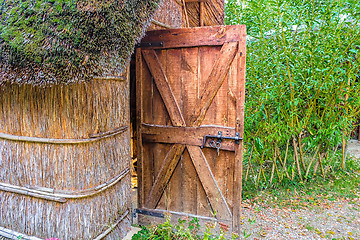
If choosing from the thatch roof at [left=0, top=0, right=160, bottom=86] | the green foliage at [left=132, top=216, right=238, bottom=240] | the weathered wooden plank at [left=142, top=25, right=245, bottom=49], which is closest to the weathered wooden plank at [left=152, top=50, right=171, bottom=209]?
the weathered wooden plank at [left=142, top=25, right=245, bottom=49]

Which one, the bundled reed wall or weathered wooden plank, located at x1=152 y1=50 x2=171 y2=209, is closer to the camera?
the bundled reed wall

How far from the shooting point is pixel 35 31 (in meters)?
1.72

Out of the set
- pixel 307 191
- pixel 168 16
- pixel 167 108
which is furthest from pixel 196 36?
pixel 307 191

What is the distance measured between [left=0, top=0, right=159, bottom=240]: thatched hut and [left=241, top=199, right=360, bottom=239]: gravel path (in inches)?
67.1

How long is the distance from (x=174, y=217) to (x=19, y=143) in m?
1.83

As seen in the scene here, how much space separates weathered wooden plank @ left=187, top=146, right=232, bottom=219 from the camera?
2496mm

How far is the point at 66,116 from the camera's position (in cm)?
209

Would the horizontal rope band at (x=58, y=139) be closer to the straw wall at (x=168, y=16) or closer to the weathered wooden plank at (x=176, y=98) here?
the weathered wooden plank at (x=176, y=98)

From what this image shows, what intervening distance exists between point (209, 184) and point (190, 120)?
29.1 inches

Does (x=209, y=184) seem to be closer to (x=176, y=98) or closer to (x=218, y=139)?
(x=218, y=139)

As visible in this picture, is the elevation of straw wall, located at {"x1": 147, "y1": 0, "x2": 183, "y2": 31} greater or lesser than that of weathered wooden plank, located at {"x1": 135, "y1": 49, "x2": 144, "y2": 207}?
greater

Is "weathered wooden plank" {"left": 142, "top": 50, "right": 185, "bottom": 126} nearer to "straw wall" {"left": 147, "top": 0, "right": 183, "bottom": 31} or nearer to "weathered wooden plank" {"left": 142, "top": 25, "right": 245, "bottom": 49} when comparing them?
"weathered wooden plank" {"left": 142, "top": 25, "right": 245, "bottom": 49}

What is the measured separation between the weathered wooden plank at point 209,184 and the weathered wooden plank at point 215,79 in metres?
0.35

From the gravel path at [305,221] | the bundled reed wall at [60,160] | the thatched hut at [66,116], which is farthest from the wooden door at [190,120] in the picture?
the gravel path at [305,221]
